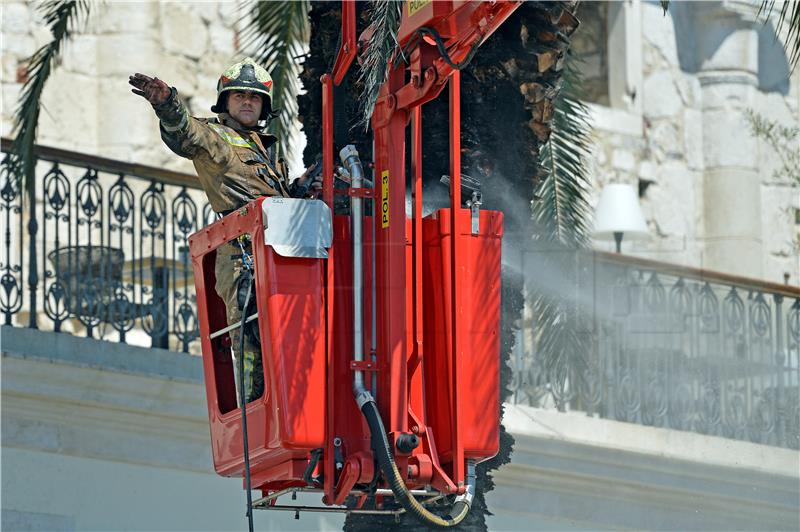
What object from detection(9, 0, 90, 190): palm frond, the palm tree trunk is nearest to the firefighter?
the palm tree trunk

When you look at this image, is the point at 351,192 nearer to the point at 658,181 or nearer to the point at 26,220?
the point at 26,220

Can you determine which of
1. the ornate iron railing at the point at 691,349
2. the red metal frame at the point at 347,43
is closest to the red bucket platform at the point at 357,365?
the red metal frame at the point at 347,43

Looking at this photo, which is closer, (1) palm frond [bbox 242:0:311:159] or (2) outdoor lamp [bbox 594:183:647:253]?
(1) palm frond [bbox 242:0:311:159]

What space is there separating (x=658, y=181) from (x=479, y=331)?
11.7 metres

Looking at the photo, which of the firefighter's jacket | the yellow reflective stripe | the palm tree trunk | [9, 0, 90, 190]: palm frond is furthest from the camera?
[9, 0, 90, 190]: palm frond

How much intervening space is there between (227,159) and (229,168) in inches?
1.8

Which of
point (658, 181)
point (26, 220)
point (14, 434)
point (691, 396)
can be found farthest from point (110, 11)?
point (658, 181)

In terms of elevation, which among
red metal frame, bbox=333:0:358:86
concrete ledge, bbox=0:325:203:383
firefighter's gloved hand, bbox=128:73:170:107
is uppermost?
red metal frame, bbox=333:0:358:86

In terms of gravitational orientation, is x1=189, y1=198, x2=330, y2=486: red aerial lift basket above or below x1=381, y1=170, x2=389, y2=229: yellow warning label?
below

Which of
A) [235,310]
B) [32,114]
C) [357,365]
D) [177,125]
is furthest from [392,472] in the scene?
[32,114]

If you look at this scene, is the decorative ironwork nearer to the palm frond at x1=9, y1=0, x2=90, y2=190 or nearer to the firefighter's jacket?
the palm frond at x1=9, y1=0, x2=90, y2=190

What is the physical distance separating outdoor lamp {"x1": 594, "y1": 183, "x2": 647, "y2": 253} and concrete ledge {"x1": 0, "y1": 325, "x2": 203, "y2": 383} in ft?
16.1

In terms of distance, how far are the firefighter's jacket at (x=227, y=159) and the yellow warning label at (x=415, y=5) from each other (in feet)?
3.53

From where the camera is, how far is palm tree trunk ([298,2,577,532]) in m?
9.55
